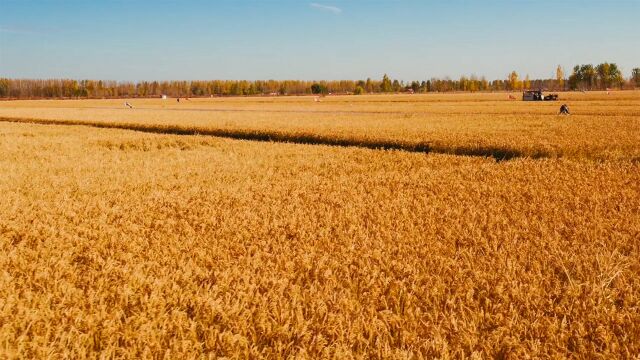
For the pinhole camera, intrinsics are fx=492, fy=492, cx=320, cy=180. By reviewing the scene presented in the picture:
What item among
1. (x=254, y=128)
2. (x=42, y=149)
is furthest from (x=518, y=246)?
(x=254, y=128)

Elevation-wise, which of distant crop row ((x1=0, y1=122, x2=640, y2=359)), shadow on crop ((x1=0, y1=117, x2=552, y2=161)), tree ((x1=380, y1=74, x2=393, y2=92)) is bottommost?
distant crop row ((x1=0, y1=122, x2=640, y2=359))

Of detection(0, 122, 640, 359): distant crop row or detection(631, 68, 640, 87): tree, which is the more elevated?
detection(631, 68, 640, 87): tree

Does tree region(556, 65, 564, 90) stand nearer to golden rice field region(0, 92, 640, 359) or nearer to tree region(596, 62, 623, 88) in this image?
tree region(596, 62, 623, 88)

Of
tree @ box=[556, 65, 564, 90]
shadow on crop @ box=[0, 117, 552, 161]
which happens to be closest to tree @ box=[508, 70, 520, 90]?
tree @ box=[556, 65, 564, 90]

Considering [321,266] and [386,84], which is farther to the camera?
[386,84]

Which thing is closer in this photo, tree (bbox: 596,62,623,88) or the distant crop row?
the distant crop row

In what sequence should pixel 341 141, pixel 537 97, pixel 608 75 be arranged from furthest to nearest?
pixel 608 75 → pixel 537 97 → pixel 341 141

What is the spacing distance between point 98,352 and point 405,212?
5119mm

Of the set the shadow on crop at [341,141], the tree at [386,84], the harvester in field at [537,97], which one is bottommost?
the shadow on crop at [341,141]

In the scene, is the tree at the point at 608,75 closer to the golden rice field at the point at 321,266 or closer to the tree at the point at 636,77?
the tree at the point at 636,77

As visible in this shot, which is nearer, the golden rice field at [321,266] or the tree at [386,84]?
the golden rice field at [321,266]

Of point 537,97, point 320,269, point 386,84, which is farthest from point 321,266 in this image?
point 386,84

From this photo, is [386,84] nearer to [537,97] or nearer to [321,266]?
[537,97]

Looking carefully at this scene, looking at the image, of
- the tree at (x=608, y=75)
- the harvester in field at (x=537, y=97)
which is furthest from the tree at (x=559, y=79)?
the harvester in field at (x=537, y=97)
